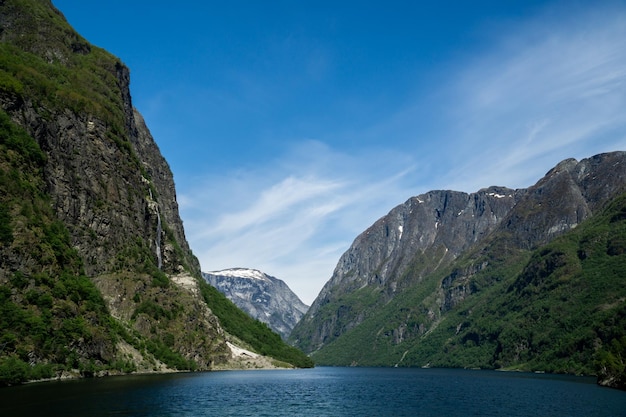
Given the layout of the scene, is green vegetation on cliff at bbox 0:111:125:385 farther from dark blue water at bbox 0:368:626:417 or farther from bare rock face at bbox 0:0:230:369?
dark blue water at bbox 0:368:626:417

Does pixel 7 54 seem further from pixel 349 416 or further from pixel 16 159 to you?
pixel 349 416

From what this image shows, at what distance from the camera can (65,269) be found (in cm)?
13312

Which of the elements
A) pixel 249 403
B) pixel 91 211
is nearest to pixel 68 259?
pixel 91 211

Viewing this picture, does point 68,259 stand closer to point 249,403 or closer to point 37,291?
point 37,291

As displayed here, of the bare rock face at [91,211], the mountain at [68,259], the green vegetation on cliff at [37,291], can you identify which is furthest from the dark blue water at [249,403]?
the bare rock face at [91,211]

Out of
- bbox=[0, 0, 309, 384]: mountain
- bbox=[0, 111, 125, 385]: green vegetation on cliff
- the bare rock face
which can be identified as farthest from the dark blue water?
the bare rock face

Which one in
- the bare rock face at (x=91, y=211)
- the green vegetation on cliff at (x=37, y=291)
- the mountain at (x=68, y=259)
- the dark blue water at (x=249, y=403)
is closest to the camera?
the dark blue water at (x=249, y=403)

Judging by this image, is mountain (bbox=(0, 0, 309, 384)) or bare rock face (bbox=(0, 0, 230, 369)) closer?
mountain (bbox=(0, 0, 309, 384))

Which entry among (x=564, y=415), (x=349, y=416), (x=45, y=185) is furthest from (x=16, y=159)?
(x=564, y=415)

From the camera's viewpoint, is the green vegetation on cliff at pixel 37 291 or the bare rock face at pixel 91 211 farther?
the bare rock face at pixel 91 211

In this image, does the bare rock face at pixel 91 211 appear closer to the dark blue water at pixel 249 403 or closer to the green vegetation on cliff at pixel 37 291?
the green vegetation on cliff at pixel 37 291

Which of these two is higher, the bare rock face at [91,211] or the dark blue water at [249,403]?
the bare rock face at [91,211]

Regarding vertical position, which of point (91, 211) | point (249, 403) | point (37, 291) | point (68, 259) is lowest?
point (249, 403)

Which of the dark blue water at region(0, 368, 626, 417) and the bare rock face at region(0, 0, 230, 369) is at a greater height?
the bare rock face at region(0, 0, 230, 369)
